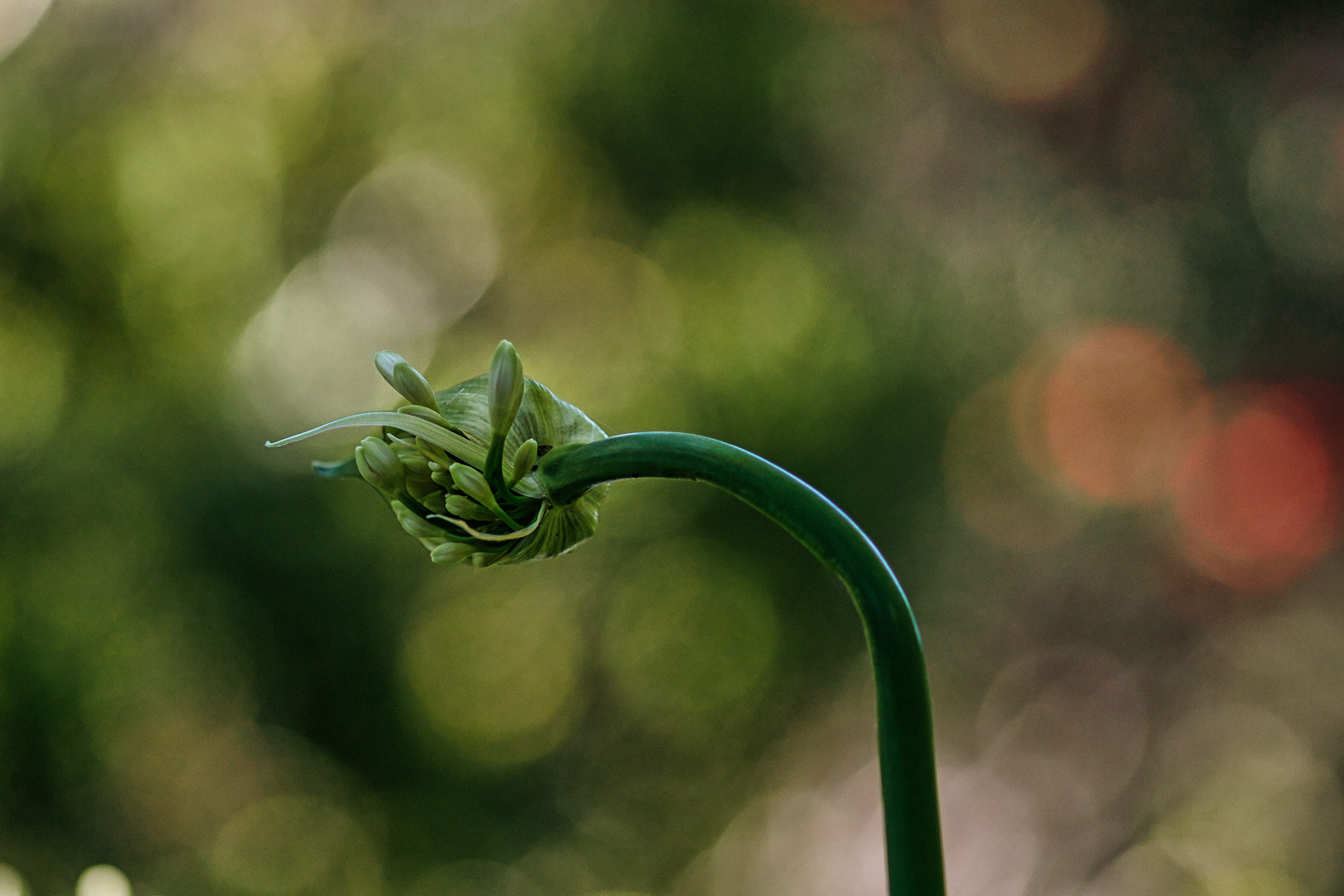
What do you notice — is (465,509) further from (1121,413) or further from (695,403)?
(1121,413)

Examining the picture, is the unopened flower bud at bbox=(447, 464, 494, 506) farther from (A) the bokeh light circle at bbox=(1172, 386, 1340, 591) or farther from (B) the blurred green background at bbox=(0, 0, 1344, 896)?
(A) the bokeh light circle at bbox=(1172, 386, 1340, 591)

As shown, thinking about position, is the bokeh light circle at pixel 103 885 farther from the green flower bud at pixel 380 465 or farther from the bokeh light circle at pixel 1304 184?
the bokeh light circle at pixel 1304 184

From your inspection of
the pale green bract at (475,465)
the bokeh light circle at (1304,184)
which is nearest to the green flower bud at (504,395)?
the pale green bract at (475,465)

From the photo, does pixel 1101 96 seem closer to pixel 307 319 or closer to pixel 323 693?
pixel 307 319

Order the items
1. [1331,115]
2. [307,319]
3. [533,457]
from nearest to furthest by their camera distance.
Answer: [533,457], [307,319], [1331,115]

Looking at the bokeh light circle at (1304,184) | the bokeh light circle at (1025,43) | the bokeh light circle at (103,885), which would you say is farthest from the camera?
the bokeh light circle at (1025,43)

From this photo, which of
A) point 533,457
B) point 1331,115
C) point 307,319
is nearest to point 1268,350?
point 1331,115

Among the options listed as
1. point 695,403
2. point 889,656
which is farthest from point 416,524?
point 695,403
